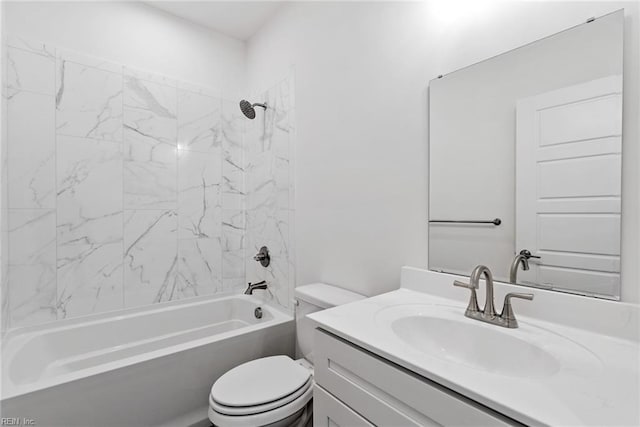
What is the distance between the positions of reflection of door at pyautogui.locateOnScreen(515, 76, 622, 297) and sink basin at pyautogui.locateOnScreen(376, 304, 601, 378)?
22 cm

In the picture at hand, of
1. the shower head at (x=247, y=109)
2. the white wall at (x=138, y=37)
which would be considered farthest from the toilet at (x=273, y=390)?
the white wall at (x=138, y=37)

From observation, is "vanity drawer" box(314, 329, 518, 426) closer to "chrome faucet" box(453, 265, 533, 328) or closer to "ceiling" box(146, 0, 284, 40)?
"chrome faucet" box(453, 265, 533, 328)

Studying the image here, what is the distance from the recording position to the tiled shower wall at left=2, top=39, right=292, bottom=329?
68.0 inches

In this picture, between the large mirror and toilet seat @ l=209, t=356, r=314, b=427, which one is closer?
the large mirror

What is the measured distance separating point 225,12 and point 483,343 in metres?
2.59

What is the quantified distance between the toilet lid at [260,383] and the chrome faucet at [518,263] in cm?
94

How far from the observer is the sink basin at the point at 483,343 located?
0.72 metres

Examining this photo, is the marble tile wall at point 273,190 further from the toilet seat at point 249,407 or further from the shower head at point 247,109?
the toilet seat at point 249,407

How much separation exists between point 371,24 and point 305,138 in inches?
28.6

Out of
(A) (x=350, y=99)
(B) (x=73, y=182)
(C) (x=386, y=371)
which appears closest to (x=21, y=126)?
A: (B) (x=73, y=182)

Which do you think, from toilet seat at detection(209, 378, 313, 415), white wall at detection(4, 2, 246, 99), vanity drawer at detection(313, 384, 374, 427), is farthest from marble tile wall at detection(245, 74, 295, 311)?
vanity drawer at detection(313, 384, 374, 427)

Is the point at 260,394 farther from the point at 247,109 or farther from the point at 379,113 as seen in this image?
the point at 247,109

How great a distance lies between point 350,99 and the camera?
5.22ft

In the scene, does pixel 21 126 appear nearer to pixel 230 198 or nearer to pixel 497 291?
pixel 230 198
